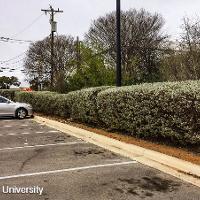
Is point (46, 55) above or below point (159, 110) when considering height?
above

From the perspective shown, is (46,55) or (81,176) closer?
(81,176)

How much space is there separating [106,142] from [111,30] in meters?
41.8

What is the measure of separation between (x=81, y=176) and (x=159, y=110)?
3990 mm

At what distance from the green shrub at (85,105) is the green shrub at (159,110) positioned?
1.93 metres

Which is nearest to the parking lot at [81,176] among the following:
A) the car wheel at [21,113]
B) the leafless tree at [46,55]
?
the car wheel at [21,113]

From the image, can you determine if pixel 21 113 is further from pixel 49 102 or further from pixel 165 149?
pixel 165 149

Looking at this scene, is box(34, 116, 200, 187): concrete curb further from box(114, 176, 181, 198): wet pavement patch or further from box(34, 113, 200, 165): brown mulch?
box(114, 176, 181, 198): wet pavement patch

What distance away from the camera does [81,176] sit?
8211 millimetres

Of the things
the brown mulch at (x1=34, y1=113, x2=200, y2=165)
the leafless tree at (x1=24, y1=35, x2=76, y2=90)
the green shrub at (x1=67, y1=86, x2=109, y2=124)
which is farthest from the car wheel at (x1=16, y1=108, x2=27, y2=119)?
the leafless tree at (x1=24, y1=35, x2=76, y2=90)

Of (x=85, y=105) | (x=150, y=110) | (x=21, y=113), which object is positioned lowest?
(x=21, y=113)

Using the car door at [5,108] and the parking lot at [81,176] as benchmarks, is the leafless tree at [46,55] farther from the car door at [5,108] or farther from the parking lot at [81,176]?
the parking lot at [81,176]

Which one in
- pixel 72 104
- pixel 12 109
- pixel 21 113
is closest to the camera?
pixel 72 104

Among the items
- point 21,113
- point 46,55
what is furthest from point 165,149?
point 46,55

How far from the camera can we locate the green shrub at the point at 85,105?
1706 centimetres
